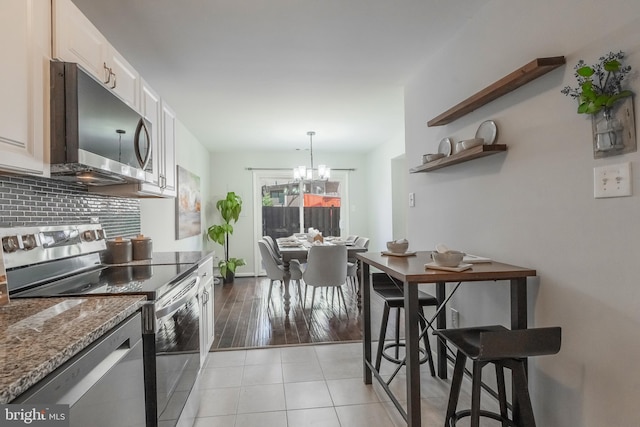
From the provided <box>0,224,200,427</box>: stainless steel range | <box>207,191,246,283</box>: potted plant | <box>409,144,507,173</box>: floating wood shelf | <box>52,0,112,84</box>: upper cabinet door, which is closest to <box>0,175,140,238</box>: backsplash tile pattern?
<box>0,224,200,427</box>: stainless steel range

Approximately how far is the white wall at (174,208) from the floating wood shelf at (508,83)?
8.84ft

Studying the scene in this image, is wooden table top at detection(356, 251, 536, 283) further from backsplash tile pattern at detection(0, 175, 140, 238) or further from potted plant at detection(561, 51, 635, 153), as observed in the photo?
backsplash tile pattern at detection(0, 175, 140, 238)

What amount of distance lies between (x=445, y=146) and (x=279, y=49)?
4.64 feet

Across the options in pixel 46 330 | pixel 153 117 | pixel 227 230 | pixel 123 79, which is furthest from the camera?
pixel 227 230

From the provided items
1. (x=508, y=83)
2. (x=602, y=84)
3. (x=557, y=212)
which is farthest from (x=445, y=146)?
(x=602, y=84)

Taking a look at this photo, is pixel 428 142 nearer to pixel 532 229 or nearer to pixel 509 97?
pixel 509 97

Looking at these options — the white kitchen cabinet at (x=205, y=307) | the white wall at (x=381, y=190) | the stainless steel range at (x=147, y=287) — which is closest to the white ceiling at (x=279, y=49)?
the white wall at (x=381, y=190)

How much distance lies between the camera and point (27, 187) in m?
1.50

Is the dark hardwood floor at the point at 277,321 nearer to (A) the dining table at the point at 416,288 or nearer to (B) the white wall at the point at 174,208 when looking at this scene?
(B) the white wall at the point at 174,208

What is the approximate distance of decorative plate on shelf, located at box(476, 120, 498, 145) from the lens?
1891 mm

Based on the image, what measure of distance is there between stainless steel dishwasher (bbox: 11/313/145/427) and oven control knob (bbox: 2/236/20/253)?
0.64 metres

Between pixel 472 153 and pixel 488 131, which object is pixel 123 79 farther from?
pixel 488 131

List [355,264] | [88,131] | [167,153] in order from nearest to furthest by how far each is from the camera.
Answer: [88,131] < [167,153] < [355,264]

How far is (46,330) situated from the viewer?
88 cm
